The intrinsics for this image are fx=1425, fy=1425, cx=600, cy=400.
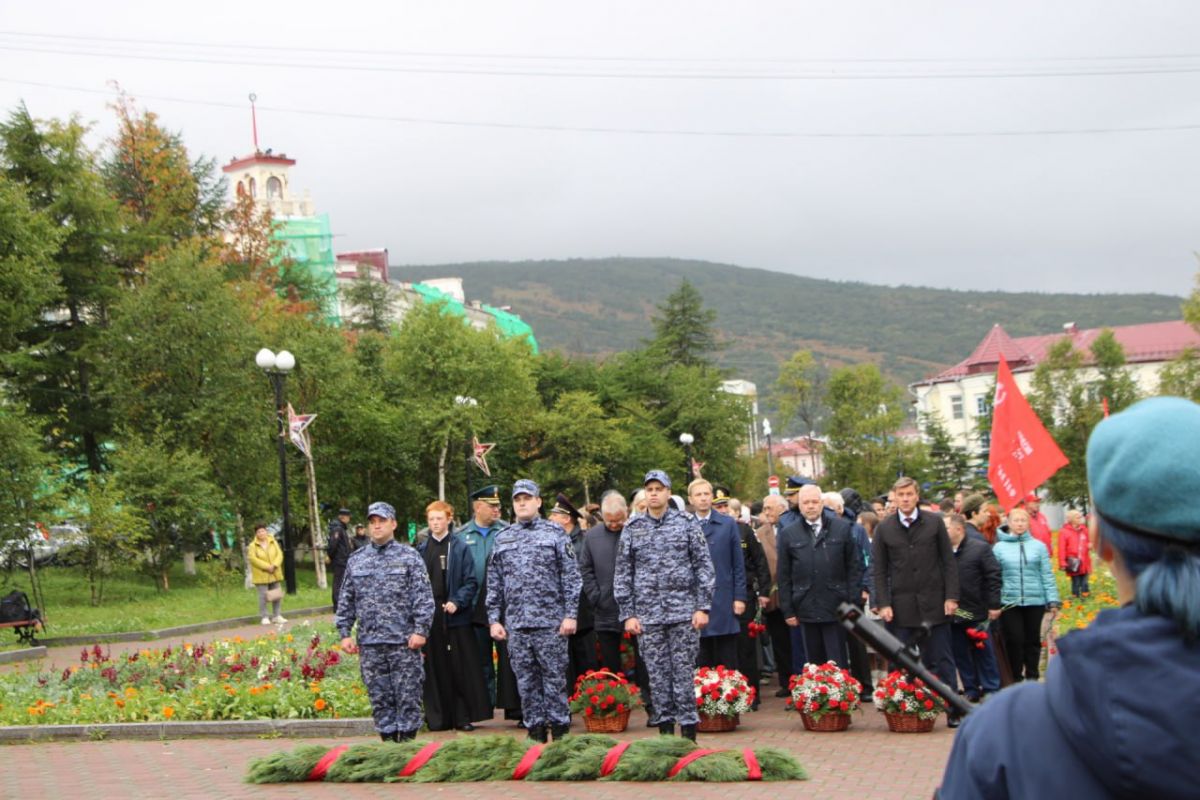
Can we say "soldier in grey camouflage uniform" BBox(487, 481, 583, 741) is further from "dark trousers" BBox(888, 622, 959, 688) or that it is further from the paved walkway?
"dark trousers" BBox(888, 622, 959, 688)

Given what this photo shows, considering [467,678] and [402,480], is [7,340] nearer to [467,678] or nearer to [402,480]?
[402,480]

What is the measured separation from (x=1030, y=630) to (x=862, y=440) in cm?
7652

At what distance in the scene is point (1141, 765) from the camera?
189 cm

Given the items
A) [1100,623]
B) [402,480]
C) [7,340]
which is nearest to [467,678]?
[1100,623]

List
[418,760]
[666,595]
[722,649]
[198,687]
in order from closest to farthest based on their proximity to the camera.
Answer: [418,760] < [666,595] < [722,649] < [198,687]

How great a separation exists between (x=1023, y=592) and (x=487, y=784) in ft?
18.8

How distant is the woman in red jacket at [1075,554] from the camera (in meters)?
22.5

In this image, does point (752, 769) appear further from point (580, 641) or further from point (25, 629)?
point (25, 629)

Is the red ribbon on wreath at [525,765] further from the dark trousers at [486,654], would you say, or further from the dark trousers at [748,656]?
the dark trousers at [748,656]

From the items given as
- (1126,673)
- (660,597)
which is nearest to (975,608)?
(660,597)

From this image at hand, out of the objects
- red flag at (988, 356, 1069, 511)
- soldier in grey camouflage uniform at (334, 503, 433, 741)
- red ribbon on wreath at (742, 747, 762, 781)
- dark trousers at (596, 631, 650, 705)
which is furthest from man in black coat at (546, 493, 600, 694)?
red flag at (988, 356, 1069, 511)

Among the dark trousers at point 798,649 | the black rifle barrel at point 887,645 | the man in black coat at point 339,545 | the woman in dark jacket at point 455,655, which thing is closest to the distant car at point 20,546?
the man in black coat at point 339,545

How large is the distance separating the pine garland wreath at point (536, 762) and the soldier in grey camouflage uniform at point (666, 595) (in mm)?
772

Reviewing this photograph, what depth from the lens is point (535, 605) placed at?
1088 cm
